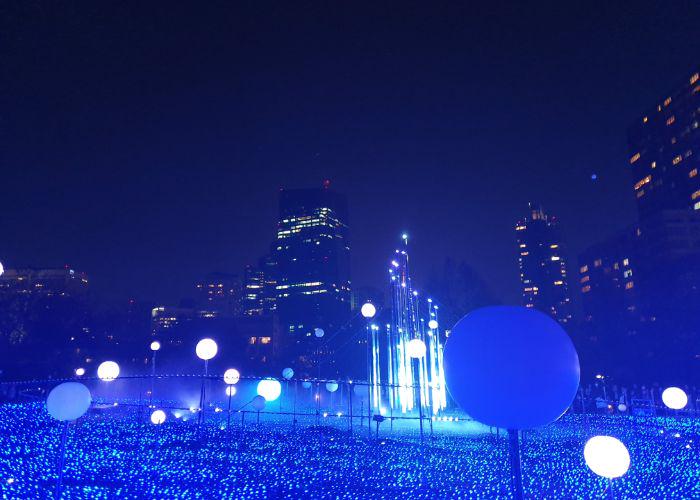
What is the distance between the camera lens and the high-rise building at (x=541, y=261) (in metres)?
173

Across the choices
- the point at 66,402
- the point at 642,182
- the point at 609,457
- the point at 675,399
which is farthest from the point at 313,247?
the point at 609,457

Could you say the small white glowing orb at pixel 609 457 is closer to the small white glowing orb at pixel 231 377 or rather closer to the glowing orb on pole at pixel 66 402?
the glowing orb on pole at pixel 66 402

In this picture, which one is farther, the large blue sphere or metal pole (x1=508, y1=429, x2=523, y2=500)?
the large blue sphere

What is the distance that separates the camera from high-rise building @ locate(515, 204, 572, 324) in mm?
173000

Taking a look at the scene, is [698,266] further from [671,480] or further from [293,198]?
[293,198]

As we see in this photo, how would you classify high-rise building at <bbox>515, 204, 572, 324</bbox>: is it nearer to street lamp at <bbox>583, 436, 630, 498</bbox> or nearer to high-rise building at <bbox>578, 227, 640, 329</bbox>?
high-rise building at <bbox>578, 227, 640, 329</bbox>

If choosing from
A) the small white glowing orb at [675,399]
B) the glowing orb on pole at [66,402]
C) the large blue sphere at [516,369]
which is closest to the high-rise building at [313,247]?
the small white glowing orb at [675,399]

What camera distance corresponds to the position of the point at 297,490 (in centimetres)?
768

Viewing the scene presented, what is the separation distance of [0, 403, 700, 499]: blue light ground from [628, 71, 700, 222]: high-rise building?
73919mm

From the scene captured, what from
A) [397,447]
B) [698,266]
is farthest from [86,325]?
[698,266]

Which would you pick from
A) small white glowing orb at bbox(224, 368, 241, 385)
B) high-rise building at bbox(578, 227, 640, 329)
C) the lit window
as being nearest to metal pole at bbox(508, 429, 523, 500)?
small white glowing orb at bbox(224, 368, 241, 385)

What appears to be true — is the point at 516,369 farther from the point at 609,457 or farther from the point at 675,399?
the point at 675,399

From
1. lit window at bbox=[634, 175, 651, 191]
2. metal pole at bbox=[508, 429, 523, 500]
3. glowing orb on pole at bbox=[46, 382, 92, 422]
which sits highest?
lit window at bbox=[634, 175, 651, 191]

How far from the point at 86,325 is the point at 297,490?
115ft
